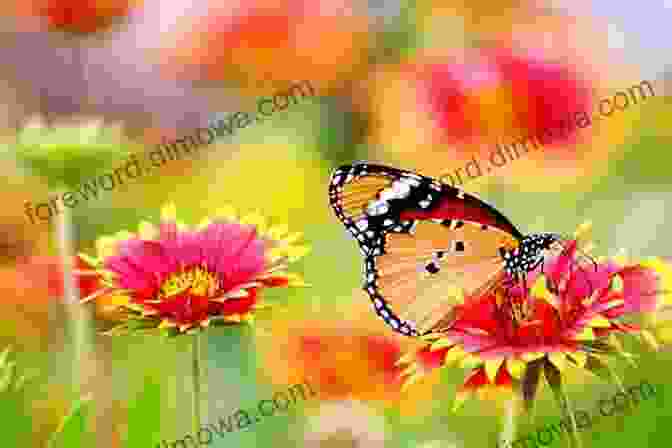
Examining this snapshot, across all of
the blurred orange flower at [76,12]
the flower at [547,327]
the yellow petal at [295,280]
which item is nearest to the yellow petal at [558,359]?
the flower at [547,327]

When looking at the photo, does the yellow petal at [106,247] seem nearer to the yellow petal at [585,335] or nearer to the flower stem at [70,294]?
the flower stem at [70,294]

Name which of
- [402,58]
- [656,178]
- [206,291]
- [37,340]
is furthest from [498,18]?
[37,340]

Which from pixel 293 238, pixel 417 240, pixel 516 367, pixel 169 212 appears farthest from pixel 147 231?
pixel 516 367

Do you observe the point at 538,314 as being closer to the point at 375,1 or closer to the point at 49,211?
the point at 375,1

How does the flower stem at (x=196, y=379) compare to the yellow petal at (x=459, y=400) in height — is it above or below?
above

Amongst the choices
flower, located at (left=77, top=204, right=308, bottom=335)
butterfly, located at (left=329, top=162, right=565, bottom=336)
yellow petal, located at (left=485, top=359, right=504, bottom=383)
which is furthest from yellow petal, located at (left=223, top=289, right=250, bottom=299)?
yellow petal, located at (left=485, top=359, right=504, bottom=383)

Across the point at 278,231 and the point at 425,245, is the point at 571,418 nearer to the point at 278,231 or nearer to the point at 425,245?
the point at 425,245
